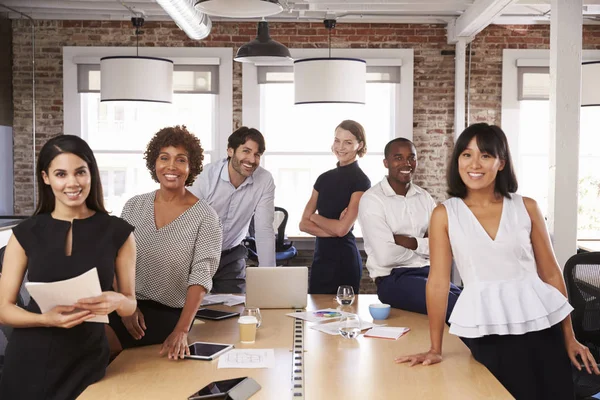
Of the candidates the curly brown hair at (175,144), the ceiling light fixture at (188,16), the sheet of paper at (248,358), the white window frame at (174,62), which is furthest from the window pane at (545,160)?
the sheet of paper at (248,358)

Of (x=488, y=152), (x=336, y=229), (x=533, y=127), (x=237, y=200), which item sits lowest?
(x=336, y=229)

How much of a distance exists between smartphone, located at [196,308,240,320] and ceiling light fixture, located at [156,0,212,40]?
121 inches

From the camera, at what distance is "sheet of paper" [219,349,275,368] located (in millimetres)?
2582

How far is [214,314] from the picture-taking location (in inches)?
Result: 133

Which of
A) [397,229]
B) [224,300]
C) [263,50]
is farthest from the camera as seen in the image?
[263,50]

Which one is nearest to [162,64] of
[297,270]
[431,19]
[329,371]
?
[431,19]

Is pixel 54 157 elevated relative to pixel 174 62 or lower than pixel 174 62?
lower

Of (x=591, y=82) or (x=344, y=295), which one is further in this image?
(x=591, y=82)

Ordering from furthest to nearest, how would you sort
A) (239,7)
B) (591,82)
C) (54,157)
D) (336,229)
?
(591,82)
(336,229)
(239,7)
(54,157)

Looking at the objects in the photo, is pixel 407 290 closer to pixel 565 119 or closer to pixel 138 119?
pixel 565 119

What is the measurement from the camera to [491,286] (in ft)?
8.68

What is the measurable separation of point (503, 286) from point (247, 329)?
1.01 m

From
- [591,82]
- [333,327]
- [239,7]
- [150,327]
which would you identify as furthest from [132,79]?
[591,82]

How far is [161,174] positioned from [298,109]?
502 cm
